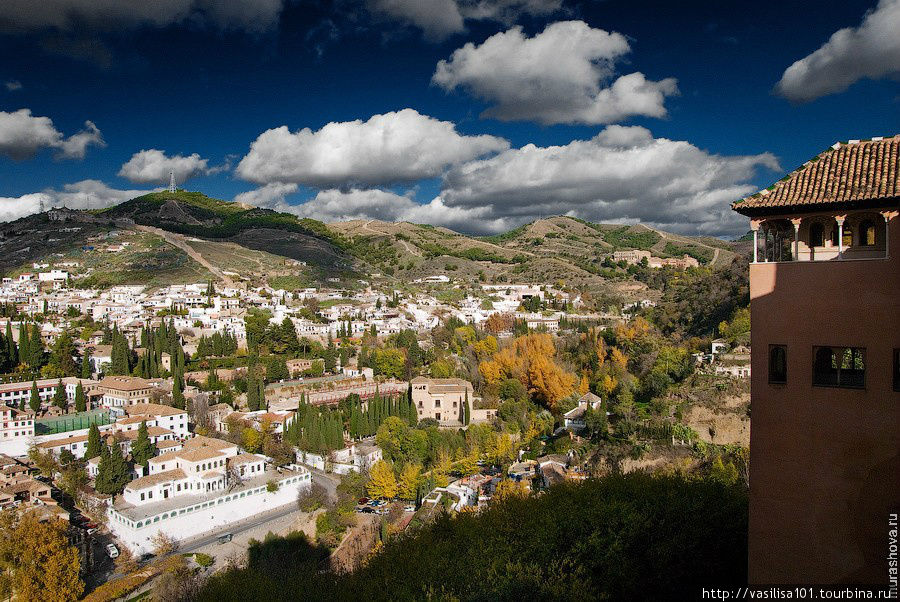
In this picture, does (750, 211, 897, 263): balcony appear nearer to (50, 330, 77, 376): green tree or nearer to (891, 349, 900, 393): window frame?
(891, 349, 900, 393): window frame

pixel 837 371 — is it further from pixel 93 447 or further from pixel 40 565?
pixel 93 447

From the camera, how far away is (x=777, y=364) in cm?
629

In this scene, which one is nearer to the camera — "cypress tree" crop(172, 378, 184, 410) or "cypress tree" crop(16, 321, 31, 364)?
"cypress tree" crop(172, 378, 184, 410)

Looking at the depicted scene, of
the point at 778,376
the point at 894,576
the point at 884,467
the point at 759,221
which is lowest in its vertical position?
the point at 894,576

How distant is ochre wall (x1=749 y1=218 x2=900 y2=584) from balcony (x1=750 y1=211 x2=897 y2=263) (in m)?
0.28

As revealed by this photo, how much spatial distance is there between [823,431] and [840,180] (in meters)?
2.52

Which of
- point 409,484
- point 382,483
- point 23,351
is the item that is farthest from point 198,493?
point 23,351

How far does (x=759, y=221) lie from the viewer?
643cm

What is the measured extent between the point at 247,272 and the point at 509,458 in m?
46.4

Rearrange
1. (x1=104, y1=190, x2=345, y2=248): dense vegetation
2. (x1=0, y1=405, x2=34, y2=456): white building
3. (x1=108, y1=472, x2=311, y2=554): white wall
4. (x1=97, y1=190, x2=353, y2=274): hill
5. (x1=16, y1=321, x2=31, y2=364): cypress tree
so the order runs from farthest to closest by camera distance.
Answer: (x1=104, y1=190, x2=345, y2=248): dense vegetation < (x1=97, y1=190, x2=353, y2=274): hill < (x1=16, y1=321, x2=31, y2=364): cypress tree < (x1=0, y1=405, x2=34, y2=456): white building < (x1=108, y1=472, x2=311, y2=554): white wall

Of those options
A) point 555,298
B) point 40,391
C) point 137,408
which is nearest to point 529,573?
point 137,408

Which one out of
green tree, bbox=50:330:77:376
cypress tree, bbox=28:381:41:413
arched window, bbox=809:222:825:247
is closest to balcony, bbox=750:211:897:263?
arched window, bbox=809:222:825:247

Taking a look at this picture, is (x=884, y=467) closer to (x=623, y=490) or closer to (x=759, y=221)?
(x=759, y=221)

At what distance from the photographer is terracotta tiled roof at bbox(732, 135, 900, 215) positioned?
19.1ft
